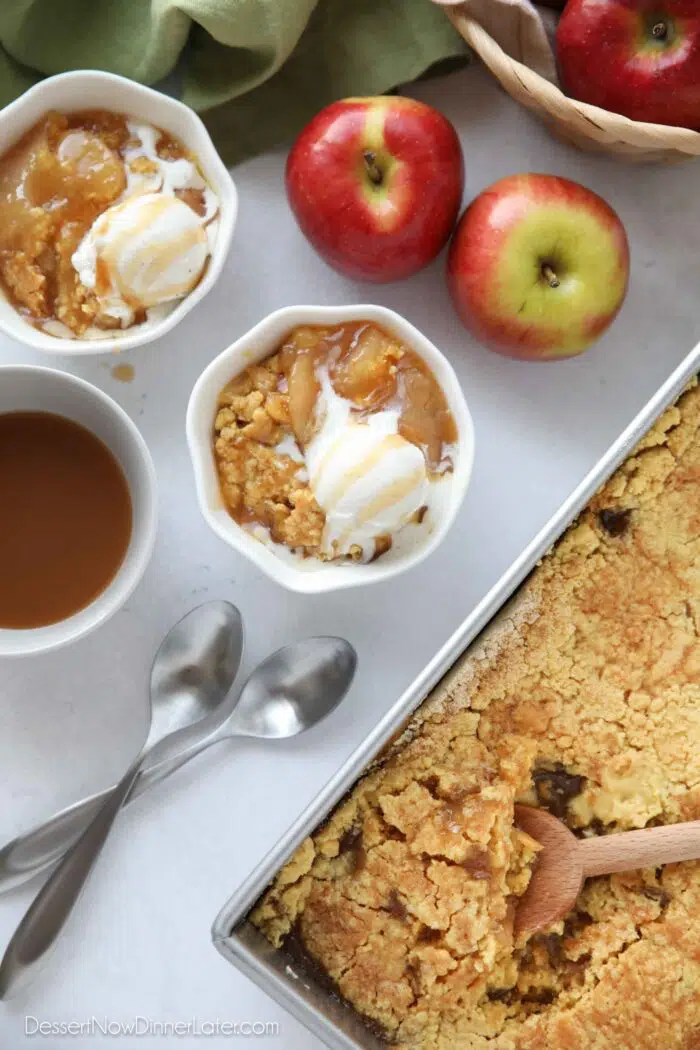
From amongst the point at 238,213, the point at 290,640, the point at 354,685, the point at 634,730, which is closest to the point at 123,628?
the point at 290,640

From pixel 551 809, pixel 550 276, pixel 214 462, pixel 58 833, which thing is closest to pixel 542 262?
pixel 550 276

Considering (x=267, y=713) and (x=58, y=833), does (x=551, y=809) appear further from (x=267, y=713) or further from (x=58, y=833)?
(x=58, y=833)

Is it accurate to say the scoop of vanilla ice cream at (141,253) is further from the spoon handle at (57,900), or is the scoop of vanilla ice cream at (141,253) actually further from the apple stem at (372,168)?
the spoon handle at (57,900)

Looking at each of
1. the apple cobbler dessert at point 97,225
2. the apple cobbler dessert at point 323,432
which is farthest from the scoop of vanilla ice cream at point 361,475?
the apple cobbler dessert at point 97,225

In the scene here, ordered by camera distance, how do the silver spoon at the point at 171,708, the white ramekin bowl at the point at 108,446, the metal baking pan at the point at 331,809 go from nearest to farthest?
the metal baking pan at the point at 331,809, the white ramekin bowl at the point at 108,446, the silver spoon at the point at 171,708

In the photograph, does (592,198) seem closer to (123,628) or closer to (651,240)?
(651,240)
